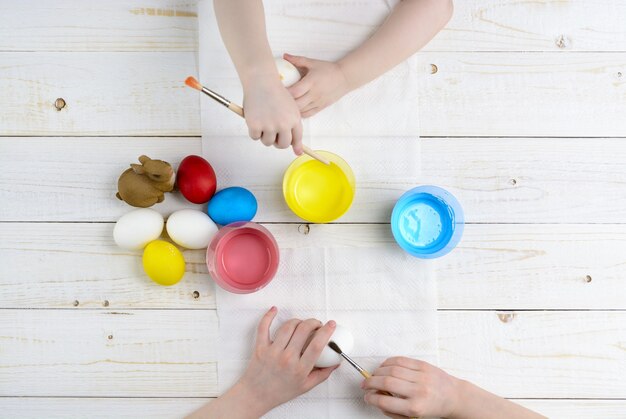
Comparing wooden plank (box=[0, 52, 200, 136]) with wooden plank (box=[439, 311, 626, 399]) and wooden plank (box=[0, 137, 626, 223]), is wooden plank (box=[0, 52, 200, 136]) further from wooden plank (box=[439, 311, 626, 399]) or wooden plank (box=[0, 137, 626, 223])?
wooden plank (box=[439, 311, 626, 399])

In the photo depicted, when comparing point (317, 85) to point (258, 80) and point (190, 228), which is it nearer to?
point (258, 80)

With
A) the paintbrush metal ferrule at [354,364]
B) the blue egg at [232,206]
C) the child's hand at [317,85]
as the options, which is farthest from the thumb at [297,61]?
the paintbrush metal ferrule at [354,364]

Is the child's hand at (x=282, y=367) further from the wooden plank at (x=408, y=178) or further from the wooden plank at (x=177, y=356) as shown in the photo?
the wooden plank at (x=408, y=178)

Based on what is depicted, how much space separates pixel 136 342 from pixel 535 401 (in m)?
0.63

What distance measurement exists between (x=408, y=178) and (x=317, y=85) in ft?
0.67

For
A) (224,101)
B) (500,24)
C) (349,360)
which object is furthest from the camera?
(500,24)

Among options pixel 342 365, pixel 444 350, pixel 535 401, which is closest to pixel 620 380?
pixel 535 401

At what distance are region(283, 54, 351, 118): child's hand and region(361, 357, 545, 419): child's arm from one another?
0.40m

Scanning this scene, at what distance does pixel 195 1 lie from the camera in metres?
0.99

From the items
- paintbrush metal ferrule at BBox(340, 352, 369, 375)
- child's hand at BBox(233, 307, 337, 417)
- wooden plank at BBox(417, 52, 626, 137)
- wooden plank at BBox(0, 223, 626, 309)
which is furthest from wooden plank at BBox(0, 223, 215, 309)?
wooden plank at BBox(417, 52, 626, 137)

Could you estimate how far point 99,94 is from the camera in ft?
3.22

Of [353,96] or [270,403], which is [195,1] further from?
[270,403]

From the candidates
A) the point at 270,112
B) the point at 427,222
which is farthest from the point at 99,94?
the point at 427,222

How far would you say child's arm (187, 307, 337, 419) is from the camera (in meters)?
0.91
